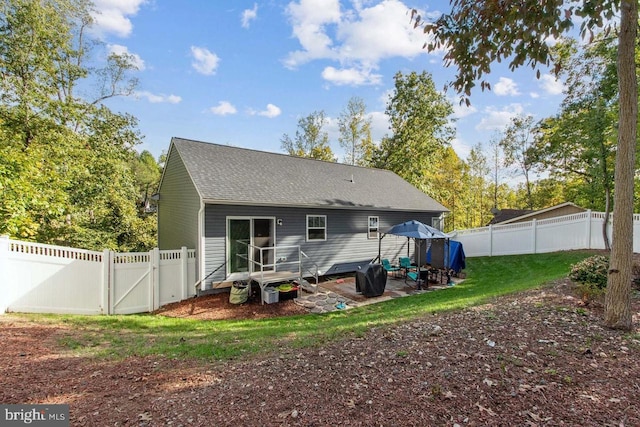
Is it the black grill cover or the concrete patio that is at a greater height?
the black grill cover

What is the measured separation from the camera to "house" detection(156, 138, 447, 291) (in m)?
9.27

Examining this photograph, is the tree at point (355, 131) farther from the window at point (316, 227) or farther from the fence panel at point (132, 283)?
the fence panel at point (132, 283)

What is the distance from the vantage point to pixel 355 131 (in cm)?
2803

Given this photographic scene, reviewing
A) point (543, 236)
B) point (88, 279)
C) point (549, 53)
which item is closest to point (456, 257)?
point (543, 236)

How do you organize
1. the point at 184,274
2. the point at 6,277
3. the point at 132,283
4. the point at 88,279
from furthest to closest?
1. the point at 184,274
2. the point at 132,283
3. the point at 88,279
4. the point at 6,277

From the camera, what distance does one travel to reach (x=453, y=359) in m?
3.27

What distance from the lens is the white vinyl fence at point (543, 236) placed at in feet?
41.7

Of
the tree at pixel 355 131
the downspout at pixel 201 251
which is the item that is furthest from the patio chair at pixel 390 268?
the tree at pixel 355 131

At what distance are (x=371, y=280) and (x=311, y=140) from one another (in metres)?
23.0

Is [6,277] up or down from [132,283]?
up

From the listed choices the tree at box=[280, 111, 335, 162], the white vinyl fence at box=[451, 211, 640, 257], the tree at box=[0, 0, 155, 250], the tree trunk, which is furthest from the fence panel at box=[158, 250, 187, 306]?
the tree at box=[280, 111, 335, 162]

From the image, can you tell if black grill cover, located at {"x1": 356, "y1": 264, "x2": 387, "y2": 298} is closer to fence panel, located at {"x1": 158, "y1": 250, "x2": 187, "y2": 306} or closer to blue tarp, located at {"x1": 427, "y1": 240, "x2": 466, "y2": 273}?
blue tarp, located at {"x1": 427, "y1": 240, "x2": 466, "y2": 273}

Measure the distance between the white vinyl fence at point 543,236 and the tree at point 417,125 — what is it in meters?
8.63

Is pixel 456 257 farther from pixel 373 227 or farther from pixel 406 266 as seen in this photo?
pixel 373 227
